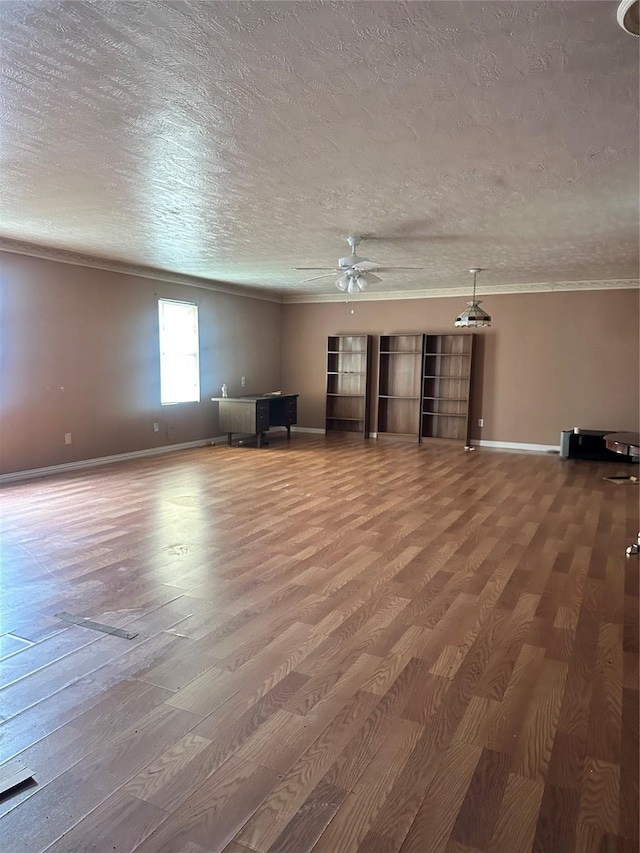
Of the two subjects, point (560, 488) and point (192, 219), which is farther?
point (560, 488)

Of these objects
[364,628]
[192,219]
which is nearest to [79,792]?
[364,628]

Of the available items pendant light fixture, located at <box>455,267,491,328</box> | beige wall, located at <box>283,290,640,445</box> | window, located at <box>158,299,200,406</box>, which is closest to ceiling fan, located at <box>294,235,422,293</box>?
pendant light fixture, located at <box>455,267,491,328</box>

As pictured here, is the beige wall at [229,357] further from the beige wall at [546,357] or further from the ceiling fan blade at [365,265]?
the ceiling fan blade at [365,265]

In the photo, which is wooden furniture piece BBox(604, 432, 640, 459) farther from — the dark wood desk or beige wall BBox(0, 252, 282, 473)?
beige wall BBox(0, 252, 282, 473)

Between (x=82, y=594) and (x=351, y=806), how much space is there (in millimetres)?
2050

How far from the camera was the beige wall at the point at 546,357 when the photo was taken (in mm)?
7918

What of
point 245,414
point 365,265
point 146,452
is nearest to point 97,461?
point 146,452

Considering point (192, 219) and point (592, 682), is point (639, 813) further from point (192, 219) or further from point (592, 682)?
point (192, 219)

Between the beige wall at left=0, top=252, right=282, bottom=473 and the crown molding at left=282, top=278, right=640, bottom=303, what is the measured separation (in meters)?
1.94

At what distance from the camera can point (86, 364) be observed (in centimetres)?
664

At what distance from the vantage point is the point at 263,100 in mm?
2574

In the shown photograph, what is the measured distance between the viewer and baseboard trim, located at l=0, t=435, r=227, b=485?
6.00 m

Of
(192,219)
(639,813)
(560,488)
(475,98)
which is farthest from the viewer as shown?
(560,488)

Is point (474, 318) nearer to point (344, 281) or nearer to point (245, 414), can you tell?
point (344, 281)
